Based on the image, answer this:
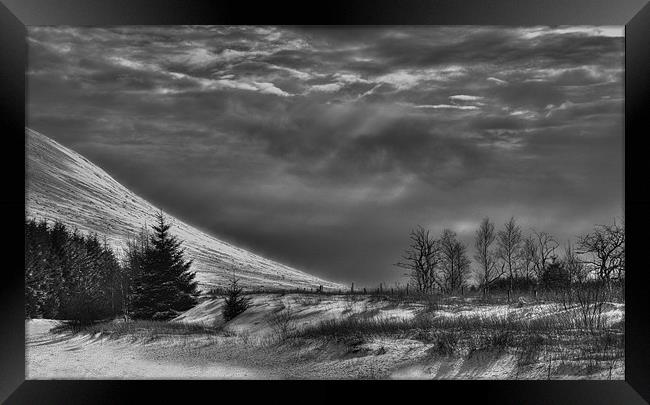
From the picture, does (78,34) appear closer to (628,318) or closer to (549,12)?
(549,12)

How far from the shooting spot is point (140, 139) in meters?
11.4

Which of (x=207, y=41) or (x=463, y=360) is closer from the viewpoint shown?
(x=463, y=360)

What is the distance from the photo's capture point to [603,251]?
10.5 metres

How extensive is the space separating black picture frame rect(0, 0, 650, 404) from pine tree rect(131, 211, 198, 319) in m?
5.26

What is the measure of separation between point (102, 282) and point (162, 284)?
1.46m

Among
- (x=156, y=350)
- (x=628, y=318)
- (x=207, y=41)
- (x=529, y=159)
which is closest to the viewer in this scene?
(x=628, y=318)

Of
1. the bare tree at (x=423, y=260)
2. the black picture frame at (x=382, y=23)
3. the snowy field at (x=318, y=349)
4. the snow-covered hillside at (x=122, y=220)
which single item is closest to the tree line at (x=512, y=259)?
the bare tree at (x=423, y=260)

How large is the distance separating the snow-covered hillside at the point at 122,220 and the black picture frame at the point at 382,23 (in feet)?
3.17

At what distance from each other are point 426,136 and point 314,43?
276 cm

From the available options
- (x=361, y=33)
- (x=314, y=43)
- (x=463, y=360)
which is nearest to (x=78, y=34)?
(x=314, y=43)

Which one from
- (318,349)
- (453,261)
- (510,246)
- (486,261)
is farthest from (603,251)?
(318,349)

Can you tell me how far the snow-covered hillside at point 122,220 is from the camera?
12.7m

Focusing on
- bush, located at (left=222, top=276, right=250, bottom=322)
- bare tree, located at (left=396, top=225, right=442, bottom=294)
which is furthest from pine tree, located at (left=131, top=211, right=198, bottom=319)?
bare tree, located at (left=396, top=225, right=442, bottom=294)

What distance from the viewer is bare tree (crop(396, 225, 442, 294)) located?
1112 centimetres
